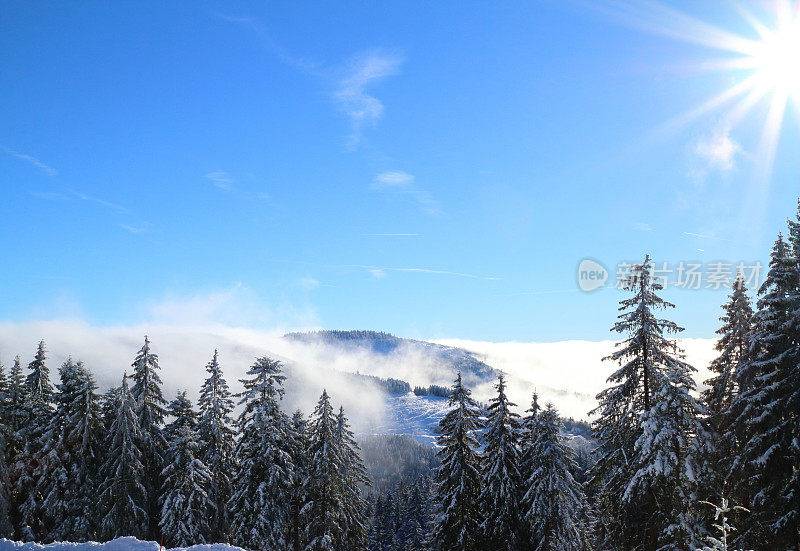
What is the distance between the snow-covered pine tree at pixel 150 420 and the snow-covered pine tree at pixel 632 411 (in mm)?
26299

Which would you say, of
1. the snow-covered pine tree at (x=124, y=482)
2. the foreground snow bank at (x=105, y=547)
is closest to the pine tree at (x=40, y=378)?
the snow-covered pine tree at (x=124, y=482)

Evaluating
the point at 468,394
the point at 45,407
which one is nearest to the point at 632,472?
the point at 468,394

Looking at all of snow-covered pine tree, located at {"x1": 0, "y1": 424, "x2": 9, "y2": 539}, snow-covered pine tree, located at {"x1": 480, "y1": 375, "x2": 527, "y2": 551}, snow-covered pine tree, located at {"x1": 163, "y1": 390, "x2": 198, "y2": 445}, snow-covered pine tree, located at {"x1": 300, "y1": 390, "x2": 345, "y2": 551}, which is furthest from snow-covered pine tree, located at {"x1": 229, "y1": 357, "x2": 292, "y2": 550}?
snow-covered pine tree, located at {"x1": 0, "y1": 424, "x2": 9, "y2": 539}

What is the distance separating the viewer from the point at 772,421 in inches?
716

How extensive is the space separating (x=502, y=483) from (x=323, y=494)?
1066cm

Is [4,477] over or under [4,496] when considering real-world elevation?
over

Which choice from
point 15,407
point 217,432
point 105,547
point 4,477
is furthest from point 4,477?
point 105,547

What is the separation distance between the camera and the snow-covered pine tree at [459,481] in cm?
2602

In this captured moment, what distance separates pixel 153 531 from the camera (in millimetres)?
29531

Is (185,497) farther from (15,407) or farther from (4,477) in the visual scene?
(15,407)

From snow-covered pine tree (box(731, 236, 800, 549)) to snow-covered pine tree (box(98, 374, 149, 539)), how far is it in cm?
3057

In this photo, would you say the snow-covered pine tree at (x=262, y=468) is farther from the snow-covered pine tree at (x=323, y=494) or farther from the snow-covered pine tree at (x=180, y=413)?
Result: the snow-covered pine tree at (x=180, y=413)

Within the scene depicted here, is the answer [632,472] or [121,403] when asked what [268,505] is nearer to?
[121,403]

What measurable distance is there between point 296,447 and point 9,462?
1878cm
